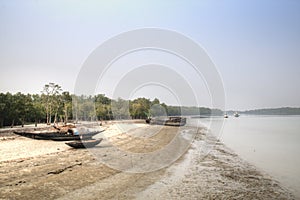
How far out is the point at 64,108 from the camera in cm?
7144

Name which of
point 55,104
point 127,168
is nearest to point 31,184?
point 127,168

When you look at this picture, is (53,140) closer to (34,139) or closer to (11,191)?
(34,139)

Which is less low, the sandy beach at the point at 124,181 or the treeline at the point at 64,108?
the treeline at the point at 64,108

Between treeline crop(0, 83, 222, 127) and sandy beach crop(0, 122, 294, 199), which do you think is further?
treeline crop(0, 83, 222, 127)

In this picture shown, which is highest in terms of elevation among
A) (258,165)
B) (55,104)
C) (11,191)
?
(55,104)

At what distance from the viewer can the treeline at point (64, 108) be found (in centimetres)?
4611

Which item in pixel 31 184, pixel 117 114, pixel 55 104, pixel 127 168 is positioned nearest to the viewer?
pixel 31 184

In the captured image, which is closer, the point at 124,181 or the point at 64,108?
the point at 124,181

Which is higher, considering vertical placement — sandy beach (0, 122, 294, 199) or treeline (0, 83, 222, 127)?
treeline (0, 83, 222, 127)

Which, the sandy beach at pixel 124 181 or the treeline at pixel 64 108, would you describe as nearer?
the sandy beach at pixel 124 181

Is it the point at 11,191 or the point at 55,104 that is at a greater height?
the point at 55,104

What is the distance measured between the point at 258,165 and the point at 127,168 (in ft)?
30.7

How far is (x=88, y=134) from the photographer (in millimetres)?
24469

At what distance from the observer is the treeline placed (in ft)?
151
